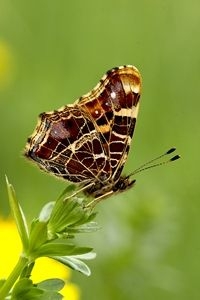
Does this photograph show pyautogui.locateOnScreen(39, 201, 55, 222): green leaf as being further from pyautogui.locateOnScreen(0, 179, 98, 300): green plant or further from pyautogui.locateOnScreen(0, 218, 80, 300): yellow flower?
pyautogui.locateOnScreen(0, 218, 80, 300): yellow flower

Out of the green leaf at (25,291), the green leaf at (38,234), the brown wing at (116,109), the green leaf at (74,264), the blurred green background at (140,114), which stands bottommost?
the green leaf at (25,291)

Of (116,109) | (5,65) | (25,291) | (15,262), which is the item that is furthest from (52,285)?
(5,65)

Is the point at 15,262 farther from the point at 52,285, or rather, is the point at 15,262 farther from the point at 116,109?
the point at 52,285

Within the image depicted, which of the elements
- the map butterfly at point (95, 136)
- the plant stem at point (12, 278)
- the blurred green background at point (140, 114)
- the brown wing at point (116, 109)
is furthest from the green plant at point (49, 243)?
the blurred green background at point (140, 114)

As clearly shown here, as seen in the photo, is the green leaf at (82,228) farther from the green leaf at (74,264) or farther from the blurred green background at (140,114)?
the blurred green background at (140,114)

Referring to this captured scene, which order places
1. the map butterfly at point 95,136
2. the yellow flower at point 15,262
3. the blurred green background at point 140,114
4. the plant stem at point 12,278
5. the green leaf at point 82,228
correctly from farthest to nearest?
the blurred green background at point 140,114 < the yellow flower at point 15,262 < the map butterfly at point 95,136 < the green leaf at point 82,228 < the plant stem at point 12,278

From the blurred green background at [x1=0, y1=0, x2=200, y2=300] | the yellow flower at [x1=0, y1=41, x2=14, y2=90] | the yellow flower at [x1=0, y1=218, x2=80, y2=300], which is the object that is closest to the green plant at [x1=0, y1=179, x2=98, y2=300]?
the yellow flower at [x1=0, y1=218, x2=80, y2=300]

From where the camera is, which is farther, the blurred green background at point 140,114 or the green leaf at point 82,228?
the blurred green background at point 140,114

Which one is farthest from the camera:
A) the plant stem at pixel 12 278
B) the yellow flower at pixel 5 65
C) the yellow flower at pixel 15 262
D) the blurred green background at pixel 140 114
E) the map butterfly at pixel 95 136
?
the yellow flower at pixel 5 65
